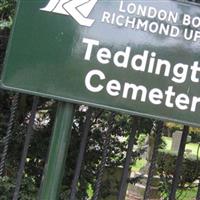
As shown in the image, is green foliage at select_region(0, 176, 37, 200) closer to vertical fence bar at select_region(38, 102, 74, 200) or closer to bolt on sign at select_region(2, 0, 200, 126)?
vertical fence bar at select_region(38, 102, 74, 200)

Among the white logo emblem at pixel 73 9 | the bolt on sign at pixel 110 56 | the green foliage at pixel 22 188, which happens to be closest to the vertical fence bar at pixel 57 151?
the bolt on sign at pixel 110 56

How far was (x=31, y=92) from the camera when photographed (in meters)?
2.60

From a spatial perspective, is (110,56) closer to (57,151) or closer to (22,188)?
(57,151)

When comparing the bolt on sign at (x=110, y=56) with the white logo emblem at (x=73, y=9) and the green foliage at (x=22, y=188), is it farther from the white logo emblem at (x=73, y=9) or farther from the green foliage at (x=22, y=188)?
the green foliage at (x=22, y=188)

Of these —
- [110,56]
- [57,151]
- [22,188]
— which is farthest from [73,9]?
[22,188]

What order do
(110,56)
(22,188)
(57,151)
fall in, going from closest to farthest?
1. (110,56)
2. (57,151)
3. (22,188)

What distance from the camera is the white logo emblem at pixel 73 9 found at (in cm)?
258

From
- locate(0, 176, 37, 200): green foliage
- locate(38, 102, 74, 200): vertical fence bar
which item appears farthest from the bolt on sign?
locate(0, 176, 37, 200): green foliage

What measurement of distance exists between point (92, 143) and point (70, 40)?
208 centimetres

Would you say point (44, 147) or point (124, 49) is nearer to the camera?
point (124, 49)

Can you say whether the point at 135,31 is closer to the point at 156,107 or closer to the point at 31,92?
the point at 156,107

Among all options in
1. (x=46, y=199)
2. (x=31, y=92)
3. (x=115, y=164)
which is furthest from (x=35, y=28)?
(x=115, y=164)

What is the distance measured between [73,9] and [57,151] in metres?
0.73

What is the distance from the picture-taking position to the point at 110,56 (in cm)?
259
